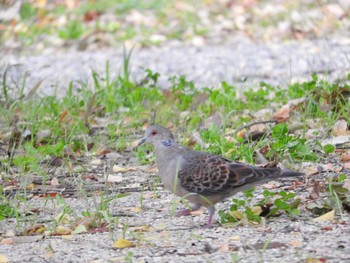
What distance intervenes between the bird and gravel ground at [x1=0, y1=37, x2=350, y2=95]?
420cm

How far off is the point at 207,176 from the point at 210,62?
6250 millimetres

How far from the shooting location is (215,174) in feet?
16.4

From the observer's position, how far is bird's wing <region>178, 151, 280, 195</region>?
489 centimetres

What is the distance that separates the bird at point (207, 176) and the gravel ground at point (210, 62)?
4202 millimetres

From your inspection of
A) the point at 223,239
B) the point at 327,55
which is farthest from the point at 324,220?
the point at 327,55

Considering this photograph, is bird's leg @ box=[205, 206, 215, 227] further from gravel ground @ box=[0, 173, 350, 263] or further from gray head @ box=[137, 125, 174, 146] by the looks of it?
gray head @ box=[137, 125, 174, 146]

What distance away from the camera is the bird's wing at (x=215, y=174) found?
16.1ft

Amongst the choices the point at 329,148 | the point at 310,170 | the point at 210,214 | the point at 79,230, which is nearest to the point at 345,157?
the point at 329,148

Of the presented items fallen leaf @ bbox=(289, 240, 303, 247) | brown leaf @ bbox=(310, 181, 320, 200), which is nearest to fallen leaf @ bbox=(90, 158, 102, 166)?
brown leaf @ bbox=(310, 181, 320, 200)

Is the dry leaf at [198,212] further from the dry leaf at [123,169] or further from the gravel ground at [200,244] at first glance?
the dry leaf at [123,169]

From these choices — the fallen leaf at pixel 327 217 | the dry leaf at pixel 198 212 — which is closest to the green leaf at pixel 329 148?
the dry leaf at pixel 198 212

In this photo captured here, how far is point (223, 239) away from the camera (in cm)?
440

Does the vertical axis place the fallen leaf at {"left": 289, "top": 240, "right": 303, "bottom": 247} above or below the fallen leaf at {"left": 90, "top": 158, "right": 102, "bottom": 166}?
above

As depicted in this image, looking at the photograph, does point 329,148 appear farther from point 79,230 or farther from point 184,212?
point 79,230
